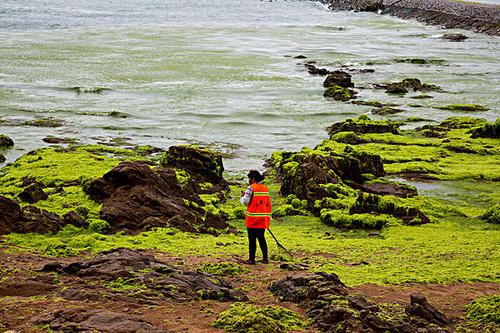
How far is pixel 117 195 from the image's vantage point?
1310 cm

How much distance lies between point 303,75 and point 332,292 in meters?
32.2

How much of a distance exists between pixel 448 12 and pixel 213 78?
51.2m

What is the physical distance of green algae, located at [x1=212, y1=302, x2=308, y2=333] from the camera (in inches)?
256

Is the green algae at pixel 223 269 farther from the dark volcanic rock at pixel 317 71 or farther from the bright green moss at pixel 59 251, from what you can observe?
the dark volcanic rock at pixel 317 71

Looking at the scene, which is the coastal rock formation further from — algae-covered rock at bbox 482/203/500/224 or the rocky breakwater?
algae-covered rock at bbox 482/203/500/224

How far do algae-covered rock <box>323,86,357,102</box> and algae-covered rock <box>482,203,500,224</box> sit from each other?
18.4 metres

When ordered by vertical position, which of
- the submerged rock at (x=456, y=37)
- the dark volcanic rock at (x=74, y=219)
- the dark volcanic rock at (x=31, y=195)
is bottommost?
the dark volcanic rock at (x=74, y=219)

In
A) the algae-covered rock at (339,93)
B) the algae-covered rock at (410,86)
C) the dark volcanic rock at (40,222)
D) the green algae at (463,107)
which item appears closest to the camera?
the dark volcanic rock at (40,222)

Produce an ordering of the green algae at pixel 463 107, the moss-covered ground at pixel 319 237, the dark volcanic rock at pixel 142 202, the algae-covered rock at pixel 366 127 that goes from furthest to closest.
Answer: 1. the green algae at pixel 463 107
2. the algae-covered rock at pixel 366 127
3. the dark volcanic rock at pixel 142 202
4. the moss-covered ground at pixel 319 237

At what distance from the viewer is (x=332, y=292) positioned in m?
7.59

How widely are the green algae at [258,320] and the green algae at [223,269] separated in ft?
6.07

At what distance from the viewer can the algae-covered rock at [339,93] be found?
1240 inches

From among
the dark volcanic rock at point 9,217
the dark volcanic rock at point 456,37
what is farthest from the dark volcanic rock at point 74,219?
the dark volcanic rock at point 456,37

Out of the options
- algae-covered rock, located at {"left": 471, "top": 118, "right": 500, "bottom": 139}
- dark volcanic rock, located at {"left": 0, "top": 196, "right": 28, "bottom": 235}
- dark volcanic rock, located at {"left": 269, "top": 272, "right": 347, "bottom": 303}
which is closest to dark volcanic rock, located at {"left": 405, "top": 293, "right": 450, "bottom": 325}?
dark volcanic rock, located at {"left": 269, "top": 272, "right": 347, "bottom": 303}
